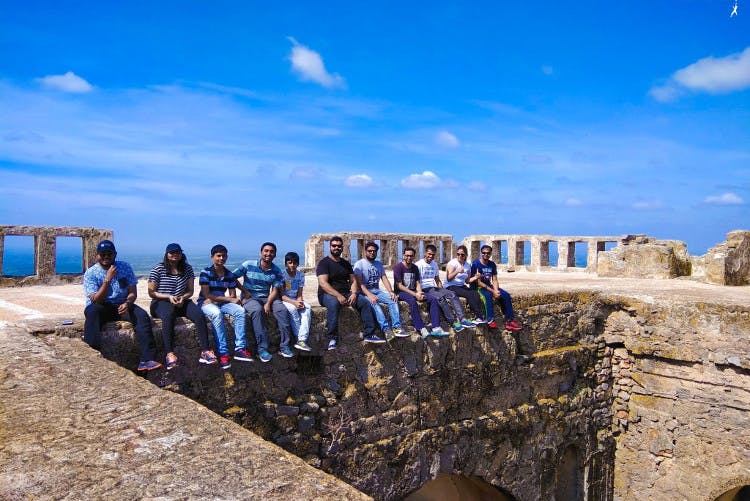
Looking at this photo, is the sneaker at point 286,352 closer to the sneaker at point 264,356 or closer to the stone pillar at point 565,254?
the sneaker at point 264,356

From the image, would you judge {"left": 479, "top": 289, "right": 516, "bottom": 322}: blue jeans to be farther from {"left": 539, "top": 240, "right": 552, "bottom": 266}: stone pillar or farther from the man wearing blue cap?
{"left": 539, "top": 240, "right": 552, "bottom": 266}: stone pillar

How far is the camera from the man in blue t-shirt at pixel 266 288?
Answer: 679 cm

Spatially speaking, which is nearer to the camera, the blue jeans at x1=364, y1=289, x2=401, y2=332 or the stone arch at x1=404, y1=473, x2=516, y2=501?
the blue jeans at x1=364, y1=289, x2=401, y2=332

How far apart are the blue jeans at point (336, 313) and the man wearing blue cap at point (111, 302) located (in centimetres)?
228

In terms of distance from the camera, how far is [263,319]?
6730mm

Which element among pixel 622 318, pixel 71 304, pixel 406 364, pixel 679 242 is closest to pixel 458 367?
pixel 406 364

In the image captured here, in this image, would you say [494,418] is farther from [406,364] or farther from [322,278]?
[322,278]

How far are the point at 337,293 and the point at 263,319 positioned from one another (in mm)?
1101

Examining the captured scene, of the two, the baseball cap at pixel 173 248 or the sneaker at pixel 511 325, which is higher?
the baseball cap at pixel 173 248

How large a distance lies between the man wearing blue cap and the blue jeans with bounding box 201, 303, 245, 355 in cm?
68

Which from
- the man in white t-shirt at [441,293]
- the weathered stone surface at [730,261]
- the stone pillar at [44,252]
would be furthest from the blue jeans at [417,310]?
the weathered stone surface at [730,261]

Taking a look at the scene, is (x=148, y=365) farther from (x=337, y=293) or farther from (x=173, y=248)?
(x=337, y=293)

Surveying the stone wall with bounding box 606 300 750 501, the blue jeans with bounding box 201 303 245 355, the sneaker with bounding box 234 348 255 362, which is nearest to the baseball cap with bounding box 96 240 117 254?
the blue jeans with bounding box 201 303 245 355

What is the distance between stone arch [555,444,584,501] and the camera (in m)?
10.6
